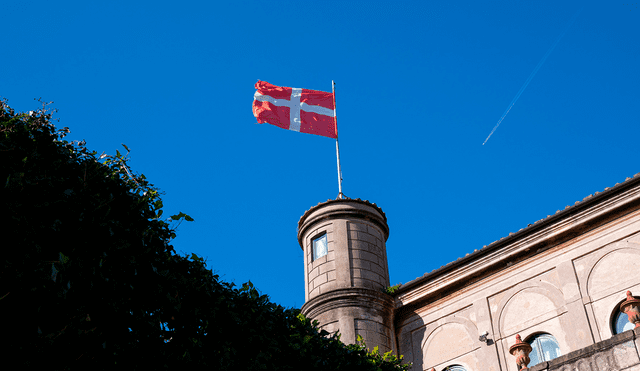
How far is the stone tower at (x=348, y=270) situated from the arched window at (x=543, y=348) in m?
4.18

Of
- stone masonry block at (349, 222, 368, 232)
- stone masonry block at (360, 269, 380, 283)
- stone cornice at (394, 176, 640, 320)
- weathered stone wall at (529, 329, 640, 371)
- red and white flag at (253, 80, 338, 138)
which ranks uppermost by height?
red and white flag at (253, 80, 338, 138)

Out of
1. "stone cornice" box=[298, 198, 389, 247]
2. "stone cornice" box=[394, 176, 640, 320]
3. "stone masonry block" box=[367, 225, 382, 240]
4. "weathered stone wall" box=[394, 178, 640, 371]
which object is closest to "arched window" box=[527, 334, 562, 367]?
"weathered stone wall" box=[394, 178, 640, 371]

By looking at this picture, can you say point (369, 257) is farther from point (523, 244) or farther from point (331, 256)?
point (523, 244)

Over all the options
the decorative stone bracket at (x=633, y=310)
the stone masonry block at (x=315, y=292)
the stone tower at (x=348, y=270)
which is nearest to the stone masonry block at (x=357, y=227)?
the stone tower at (x=348, y=270)

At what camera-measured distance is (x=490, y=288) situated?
1803cm

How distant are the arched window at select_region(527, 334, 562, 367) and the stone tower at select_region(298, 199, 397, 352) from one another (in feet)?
13.7

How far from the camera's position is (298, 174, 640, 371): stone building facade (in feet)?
52.2

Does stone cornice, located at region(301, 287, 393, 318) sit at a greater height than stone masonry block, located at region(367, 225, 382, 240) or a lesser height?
lesser

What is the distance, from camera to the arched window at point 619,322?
15.2m

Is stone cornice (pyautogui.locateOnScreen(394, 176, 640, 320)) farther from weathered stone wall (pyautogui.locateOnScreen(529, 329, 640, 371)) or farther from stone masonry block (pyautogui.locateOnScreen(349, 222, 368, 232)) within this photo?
weathered stone wall (pyautogui.locateOnScreen(529, 329, 640, 371))

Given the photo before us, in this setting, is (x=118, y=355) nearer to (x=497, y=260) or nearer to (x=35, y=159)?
(x=35, y=159)

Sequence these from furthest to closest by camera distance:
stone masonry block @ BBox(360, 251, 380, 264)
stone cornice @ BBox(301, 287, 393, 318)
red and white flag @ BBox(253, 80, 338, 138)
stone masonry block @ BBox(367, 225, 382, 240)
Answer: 1. red and white flag @ BBox(253, 80, 338, 138)
2. stone masonry block @ BBox(367, 225, 382, 240)
3. stone masonry block @ BBox(360, 251, 380, 264)
4. stone cornice @ BBox(301, 287, 393, 318)

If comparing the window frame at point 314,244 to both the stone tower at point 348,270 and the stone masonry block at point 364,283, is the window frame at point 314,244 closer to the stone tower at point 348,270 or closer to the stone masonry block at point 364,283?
the stone tower at point 348,270

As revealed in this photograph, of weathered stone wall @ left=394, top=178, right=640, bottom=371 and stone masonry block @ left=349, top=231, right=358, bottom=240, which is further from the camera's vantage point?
stone masonry block @ left=349, top=231, right=358, bottom=240
